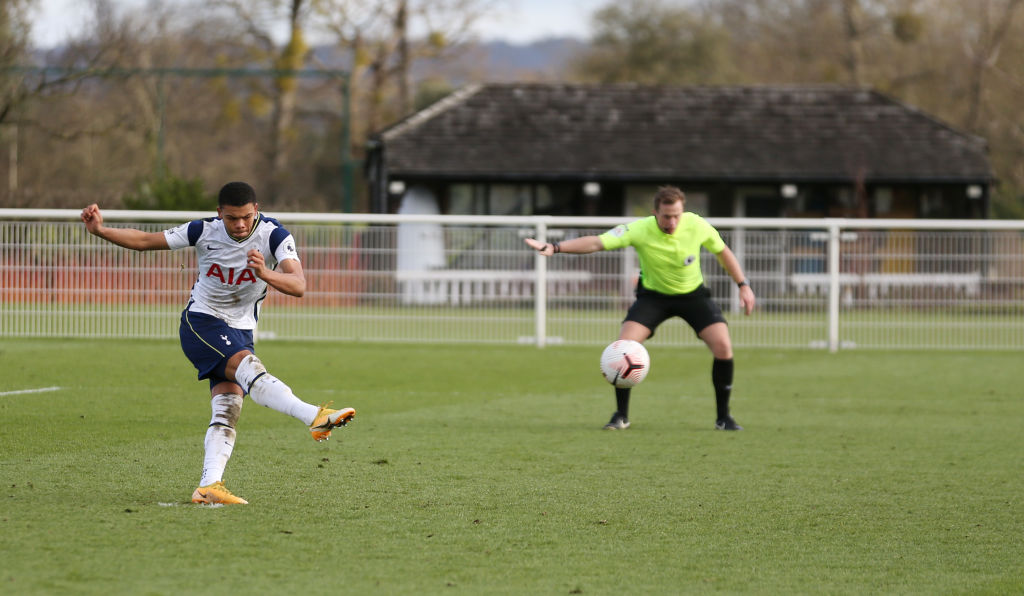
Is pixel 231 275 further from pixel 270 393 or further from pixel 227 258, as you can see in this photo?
pixel 270 393

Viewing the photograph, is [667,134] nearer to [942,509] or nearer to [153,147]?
[153,147]

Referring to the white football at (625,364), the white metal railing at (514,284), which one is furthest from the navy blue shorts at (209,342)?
the white metal railing at (514,284)

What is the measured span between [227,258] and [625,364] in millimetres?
3617

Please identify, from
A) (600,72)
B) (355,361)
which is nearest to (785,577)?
(355,361)

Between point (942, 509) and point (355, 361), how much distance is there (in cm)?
959

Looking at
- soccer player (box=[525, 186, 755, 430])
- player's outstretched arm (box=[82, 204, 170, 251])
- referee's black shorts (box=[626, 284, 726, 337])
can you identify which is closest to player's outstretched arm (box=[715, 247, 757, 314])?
soccer player (box=[525, 186, 755, 430])

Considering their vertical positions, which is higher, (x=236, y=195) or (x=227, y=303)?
(x=236, y=195)

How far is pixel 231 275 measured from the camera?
6.93 metres

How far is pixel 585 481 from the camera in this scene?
7.66 metres

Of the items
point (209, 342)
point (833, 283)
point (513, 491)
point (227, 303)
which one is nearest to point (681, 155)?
point (833, 283)

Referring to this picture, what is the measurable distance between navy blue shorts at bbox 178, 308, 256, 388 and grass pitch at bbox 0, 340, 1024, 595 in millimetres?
670

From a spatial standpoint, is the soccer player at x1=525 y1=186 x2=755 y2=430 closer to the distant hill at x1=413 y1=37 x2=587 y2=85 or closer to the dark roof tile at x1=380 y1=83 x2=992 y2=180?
the dark roof tile at x1=380 y1=83 x2=992 y2=180

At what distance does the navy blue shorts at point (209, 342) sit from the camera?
6.89 meters

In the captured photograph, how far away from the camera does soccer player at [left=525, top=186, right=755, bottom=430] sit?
402 inches
